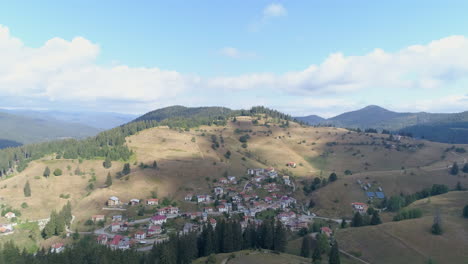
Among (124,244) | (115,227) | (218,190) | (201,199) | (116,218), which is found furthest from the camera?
(218,190)

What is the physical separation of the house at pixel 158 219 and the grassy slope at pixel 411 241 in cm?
5568

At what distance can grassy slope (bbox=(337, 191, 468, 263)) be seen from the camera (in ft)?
202

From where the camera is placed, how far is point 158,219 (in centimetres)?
9075

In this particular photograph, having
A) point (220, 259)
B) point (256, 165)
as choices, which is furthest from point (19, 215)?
point (256, 165)

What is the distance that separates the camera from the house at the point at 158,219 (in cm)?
8947

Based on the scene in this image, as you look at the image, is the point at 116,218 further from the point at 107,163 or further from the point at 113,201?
the point at 107,163

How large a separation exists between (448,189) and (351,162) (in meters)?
68.3

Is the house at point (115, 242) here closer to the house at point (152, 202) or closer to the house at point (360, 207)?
the house at point (152, 202)

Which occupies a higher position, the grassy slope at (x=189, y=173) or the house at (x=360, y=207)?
the grassy slope at (x=189, y=173)

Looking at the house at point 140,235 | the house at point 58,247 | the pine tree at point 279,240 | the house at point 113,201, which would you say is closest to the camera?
the pine tree at point 279,240

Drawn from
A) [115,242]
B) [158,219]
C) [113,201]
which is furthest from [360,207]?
[113,201]

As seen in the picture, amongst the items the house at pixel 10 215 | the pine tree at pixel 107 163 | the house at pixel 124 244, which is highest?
the pine tree at pixel 107 163

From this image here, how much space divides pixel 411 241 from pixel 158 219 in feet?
242

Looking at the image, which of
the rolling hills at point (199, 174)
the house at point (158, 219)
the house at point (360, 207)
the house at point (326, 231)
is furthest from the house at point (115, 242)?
the house at point (360, 207)
